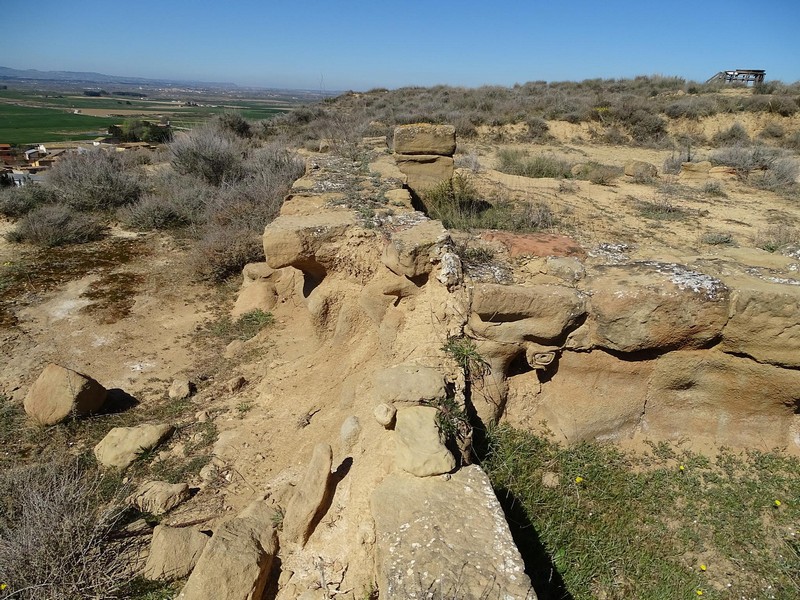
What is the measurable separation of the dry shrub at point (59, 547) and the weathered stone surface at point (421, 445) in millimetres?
1704

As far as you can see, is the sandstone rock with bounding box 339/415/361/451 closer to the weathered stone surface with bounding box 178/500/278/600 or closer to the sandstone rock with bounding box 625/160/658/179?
the weathered stone surface with bounding box 178/500/278/600

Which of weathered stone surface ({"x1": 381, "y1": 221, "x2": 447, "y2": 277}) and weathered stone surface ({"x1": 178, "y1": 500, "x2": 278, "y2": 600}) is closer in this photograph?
weathered stone surface ({"x1": 178, "y1": 500, "x2": 278, "y2": 600})

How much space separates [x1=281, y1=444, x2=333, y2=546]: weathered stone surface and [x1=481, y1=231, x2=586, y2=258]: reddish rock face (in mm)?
2193

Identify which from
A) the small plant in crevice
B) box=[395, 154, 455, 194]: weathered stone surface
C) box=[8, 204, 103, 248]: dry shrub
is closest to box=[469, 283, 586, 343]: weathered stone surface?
the small plant in crevice

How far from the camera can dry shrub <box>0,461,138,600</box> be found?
2527 millimetres

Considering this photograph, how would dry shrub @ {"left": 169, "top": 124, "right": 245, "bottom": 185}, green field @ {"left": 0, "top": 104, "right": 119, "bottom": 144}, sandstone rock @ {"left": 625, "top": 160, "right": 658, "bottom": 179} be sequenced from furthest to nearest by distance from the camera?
1. green field @ {"left": 0, "top": 104, "right": 119, "bottom": 144}
2. sandstone rock @ {"left": 625, "top": 160, "right": 658, "bottom": 179}
3. dry shrub @ {"left": 169, "top": 124, "right": 245, "bottom": 185}

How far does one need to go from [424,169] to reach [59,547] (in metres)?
6.61

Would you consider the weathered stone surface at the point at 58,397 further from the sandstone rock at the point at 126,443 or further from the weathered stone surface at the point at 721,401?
the weathered stone surface at the point at 721,401

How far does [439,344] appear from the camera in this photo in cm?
349

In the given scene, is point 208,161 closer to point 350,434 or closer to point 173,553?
point 350,434

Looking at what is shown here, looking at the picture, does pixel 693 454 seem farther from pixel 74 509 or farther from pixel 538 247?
pixel 74 509

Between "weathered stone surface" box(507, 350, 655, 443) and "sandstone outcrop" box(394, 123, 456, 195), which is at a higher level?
"sandstone outcrop" box(394, 123, 456, 195)

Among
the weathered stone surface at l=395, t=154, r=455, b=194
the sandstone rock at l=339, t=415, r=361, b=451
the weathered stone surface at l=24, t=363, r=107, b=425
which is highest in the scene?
the weathered stone surface at l=395, t=154, r=455, b=194

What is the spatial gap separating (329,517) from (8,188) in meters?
11.0
